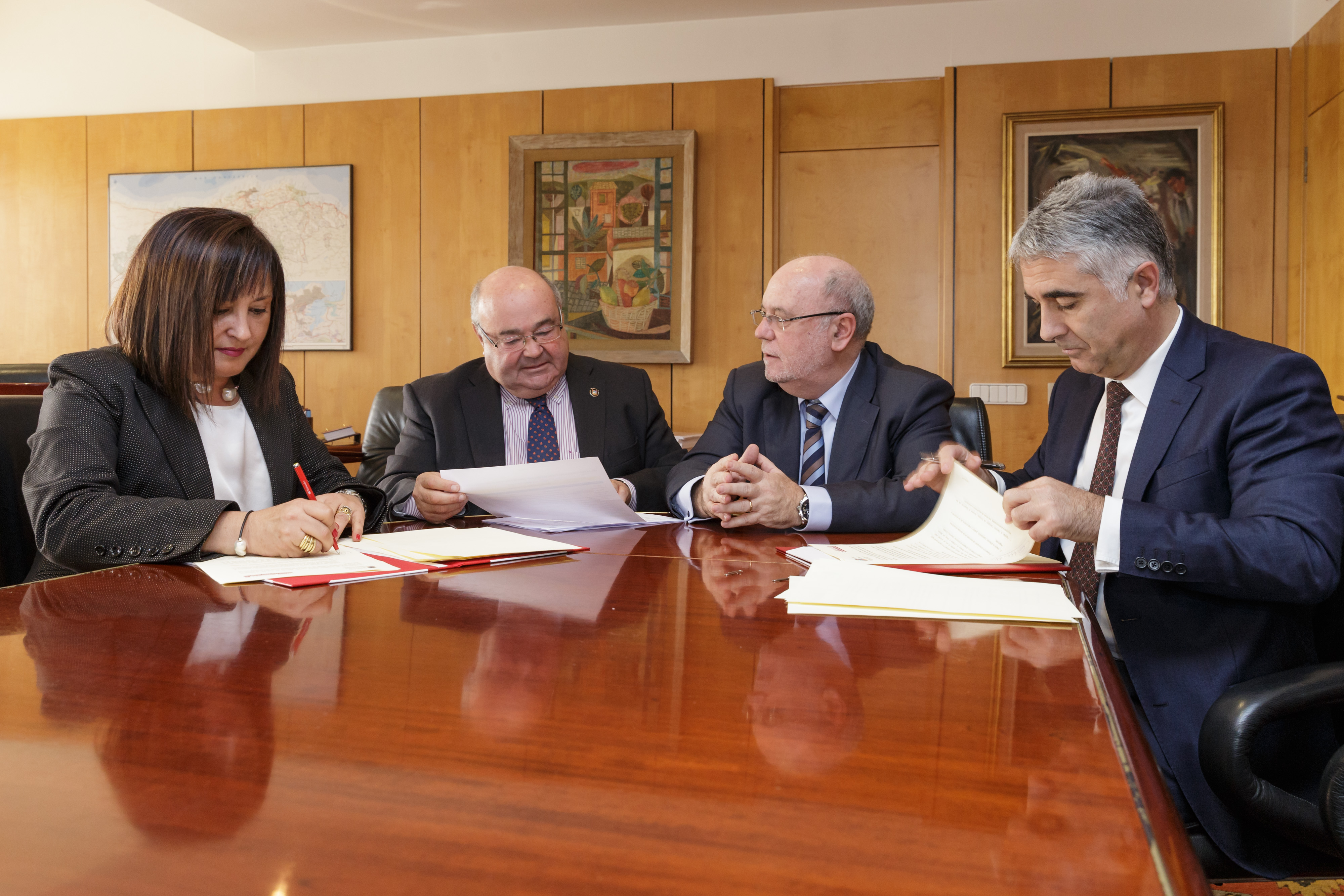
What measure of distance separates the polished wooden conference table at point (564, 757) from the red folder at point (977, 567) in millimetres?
333

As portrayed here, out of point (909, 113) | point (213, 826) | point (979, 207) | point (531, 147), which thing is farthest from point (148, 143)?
point (213, 826)

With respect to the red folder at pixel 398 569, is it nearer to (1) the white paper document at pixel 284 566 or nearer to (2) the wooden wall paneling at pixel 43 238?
(1) the white paper document at pixel 284 566

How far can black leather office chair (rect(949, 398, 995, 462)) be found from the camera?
2.78m

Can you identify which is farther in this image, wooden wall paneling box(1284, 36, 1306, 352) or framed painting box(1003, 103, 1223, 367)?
framed painting box(1003, 103, 1223, 367)

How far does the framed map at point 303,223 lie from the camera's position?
221 inches

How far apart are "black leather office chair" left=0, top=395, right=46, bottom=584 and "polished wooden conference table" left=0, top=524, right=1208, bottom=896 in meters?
0.77

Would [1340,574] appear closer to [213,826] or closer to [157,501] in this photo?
[213,826]

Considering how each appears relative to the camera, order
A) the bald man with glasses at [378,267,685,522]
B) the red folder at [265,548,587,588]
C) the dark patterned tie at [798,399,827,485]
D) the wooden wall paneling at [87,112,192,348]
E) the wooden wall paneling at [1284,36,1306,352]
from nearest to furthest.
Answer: the red folder at [265,548,587,588], the dark patterned tie at [798,399,827,485], the bald man with glasses at [378,267,685,522], the wooden wall paneling at [1284,36,1306,352], the wooden wall paneling at [87,112,192,348]

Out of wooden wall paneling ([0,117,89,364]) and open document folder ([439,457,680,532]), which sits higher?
wooden wall paneling ([0,117,89,364])

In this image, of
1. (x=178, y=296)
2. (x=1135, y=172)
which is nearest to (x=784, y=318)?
(x=178, y=296)

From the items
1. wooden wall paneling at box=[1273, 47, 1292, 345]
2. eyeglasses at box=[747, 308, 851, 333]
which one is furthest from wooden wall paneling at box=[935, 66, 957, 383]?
eyeglasses at box=[747, 308, 851, 333]

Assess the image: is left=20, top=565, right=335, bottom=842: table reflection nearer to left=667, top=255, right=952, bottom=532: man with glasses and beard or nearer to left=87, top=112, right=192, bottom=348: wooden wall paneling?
left=667, top=255, right=952, bottom=532: man with glasses and beard

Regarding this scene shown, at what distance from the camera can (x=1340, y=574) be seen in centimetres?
136

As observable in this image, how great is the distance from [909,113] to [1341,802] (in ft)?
15.3
